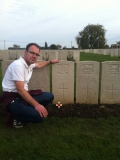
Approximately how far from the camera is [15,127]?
3.12 meters

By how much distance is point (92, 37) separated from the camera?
55469 millimetres

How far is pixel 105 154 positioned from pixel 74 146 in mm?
421

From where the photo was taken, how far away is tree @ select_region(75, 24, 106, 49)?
55469mm

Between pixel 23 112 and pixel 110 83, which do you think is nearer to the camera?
pixel 23 112

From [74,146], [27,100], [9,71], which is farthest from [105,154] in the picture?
[9,71]

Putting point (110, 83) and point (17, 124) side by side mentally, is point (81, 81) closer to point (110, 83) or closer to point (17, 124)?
point (110, 83)

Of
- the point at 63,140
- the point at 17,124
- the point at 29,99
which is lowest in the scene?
the point at 63,140

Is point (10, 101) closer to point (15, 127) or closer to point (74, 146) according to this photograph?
point (15, 127)

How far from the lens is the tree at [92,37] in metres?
55.5

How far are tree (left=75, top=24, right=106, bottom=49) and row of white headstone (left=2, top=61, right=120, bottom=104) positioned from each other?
52.8m

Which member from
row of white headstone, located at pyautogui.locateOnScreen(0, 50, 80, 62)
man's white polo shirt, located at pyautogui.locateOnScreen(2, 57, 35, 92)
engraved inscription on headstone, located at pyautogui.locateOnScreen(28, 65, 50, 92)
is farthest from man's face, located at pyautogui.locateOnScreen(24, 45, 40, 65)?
row of white headstone, located at pyautogui.locateOnScreen(0, 50, 80, 62)

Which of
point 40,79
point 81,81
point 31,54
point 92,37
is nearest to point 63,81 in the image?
point 81,81

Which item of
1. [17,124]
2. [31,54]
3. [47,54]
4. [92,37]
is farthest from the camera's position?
[92,37]

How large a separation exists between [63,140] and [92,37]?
55.2 meters
